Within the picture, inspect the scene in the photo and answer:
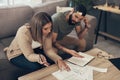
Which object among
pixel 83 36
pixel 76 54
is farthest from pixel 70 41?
pixel 76 54

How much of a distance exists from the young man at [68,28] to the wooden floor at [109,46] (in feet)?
2.74

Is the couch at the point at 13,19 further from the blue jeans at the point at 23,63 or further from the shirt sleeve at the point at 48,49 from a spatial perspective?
the shirt sleeve at the point at 48,49

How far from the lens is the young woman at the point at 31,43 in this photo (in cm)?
166

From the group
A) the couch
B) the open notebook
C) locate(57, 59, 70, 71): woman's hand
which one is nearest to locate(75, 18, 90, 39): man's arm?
the couch

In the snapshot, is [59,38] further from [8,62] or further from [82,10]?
[8,62]

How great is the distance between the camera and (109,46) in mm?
3229

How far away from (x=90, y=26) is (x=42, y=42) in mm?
936

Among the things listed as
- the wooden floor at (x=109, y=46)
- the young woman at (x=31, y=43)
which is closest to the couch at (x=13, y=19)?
the young woman at (x=31, y=43)

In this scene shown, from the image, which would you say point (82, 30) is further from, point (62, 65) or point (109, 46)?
point (109, 46)

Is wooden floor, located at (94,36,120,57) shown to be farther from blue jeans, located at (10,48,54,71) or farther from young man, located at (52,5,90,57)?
blue jeans, located at (10,48,54,71)

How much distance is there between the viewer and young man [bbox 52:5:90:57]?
82.7 inches

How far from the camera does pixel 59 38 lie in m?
2.24

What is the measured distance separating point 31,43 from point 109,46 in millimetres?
1851

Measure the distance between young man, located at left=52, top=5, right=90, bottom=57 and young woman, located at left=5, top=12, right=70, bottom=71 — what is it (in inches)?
11.1
